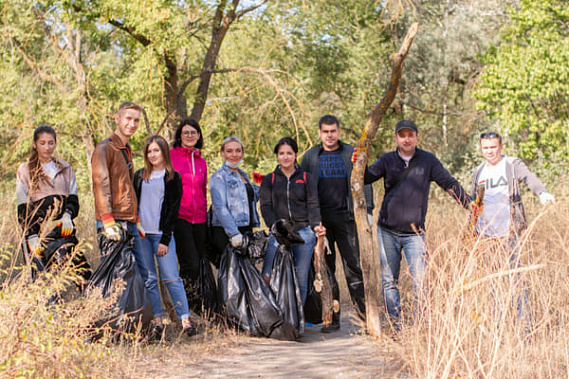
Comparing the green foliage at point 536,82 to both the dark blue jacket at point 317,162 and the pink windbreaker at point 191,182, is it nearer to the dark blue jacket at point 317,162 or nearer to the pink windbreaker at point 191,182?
the dark blue jacket at point 317,162

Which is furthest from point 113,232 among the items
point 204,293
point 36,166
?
point 204,293

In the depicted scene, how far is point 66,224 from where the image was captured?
494cm

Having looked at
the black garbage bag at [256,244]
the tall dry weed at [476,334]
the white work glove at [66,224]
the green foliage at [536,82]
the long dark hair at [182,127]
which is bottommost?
the tall dry weed at [476,334]

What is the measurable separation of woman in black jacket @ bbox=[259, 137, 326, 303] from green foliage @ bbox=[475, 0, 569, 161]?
10055 millimetres

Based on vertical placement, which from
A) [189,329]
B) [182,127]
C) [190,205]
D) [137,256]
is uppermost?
[182,127]

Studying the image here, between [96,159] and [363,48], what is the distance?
14039mm

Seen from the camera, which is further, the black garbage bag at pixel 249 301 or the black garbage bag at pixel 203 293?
the black garbage bag at pixel 203 293

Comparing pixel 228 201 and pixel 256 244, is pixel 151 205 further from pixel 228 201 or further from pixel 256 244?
pixel 256 244

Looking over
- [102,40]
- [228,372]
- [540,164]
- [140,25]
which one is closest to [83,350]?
[228,372]

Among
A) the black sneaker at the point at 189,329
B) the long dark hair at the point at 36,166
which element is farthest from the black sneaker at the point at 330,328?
the long dark hair at the point at 36,166

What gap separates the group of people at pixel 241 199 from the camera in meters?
4.98

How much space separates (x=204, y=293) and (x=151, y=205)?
105cm

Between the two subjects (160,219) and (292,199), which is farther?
(292,199)

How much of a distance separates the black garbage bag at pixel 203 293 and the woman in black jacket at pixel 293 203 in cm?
52
